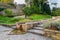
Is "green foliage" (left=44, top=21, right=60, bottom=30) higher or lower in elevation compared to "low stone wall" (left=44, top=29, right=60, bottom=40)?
higher

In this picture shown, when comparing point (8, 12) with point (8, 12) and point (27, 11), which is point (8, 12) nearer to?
point (8, 12)

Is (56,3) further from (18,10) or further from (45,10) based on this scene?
(18,10)

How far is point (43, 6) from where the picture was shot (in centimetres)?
1912

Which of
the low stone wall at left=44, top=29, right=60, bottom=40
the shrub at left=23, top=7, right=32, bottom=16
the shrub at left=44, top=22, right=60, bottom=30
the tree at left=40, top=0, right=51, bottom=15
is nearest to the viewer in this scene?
the low stone wall at left=44, top=29, right=60, bottom=40

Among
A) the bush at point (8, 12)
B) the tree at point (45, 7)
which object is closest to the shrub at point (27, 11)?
the tree at point (45, 7)

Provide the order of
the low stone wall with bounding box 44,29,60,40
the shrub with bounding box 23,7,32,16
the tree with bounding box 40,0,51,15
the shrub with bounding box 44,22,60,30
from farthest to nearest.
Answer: the tree with bounding box 40,0,51,15 → the shrub with bounding box 23,7,32,16 → the shrub with bounding box 44,22,60,30 → the low stone wall with bounding box 44,29,60,40

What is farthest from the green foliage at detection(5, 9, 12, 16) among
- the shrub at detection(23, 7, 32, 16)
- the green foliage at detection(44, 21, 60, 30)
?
the green foliage at detection(44, 21, 60, 30)

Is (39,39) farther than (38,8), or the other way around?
(38,8)

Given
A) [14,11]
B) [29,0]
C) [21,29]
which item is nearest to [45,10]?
[29,0]

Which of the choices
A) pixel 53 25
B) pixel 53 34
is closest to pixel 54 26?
pixel 53 25

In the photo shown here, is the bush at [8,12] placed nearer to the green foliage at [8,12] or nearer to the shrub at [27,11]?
the green foliage at [8,12]

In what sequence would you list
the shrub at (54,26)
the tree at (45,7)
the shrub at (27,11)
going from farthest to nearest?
the tree at (45,7)
the shrub at (27,11)
the shrub at (54,26)

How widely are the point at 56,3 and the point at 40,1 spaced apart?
161 centimetres

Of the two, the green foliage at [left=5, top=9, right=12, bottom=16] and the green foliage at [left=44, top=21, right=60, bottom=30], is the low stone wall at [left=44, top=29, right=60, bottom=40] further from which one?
the green foliage at [left=5, top=9, right=12, bottom=16]
